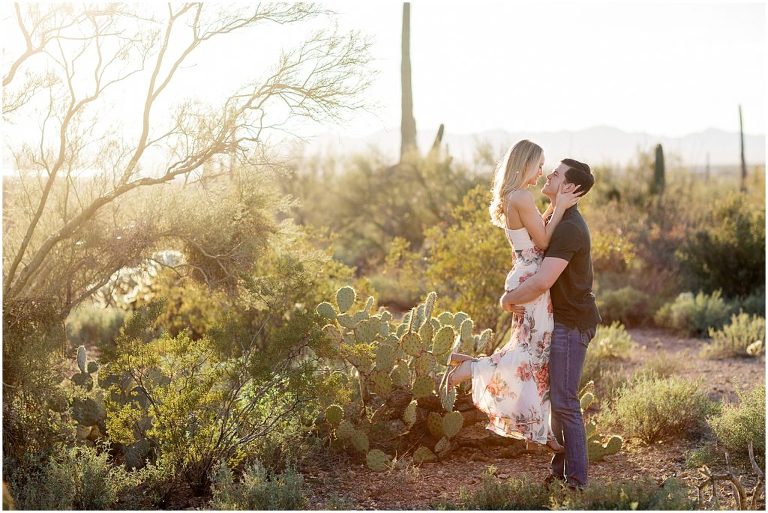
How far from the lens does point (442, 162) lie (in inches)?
688

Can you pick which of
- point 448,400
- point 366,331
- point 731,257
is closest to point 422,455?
point 448,400

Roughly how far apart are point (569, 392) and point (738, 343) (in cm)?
589

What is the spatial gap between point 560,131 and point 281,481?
114681 millimetres

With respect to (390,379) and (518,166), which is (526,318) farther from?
(390,379)

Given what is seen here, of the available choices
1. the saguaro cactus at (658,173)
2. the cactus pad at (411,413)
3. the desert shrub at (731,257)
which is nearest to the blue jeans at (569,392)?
the cactus pad at (411,413)

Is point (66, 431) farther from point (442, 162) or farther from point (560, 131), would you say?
point (560, 131)

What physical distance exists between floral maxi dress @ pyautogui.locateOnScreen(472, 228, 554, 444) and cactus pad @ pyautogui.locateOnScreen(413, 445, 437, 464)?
954 millimetres

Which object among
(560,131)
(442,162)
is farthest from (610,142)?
(442,162)

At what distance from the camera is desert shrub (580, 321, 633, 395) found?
299 inches

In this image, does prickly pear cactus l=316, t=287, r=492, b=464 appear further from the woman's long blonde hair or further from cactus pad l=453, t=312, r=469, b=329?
the woman's long blonde hair

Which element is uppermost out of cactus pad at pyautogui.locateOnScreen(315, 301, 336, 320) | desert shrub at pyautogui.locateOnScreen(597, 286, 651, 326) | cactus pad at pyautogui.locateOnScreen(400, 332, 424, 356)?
cactus pad at pyautogui.locateOnScreen(315, 301, 336, 320)

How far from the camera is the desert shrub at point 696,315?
11.1m

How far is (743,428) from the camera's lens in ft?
18.0

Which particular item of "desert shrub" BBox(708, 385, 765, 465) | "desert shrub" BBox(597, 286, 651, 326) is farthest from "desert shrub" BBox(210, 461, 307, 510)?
"desert shrub" BBox(597, 286, 651, 326)
